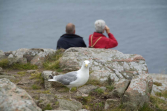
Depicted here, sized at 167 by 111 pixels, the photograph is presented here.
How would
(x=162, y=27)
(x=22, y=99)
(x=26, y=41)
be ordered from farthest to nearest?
(x=162, y=27) < (x=26, y=41) < (x=22, y=99)

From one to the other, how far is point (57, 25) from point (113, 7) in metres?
6.59

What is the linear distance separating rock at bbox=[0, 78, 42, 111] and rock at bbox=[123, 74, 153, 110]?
75.7 inches

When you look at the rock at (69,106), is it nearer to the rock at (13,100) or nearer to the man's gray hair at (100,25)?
the rock at (13,100)

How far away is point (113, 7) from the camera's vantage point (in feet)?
79.5

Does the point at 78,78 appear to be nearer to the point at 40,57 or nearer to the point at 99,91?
the point at 99,91

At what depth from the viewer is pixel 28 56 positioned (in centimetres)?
770

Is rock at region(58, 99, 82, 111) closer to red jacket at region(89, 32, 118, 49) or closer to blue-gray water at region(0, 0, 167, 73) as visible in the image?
red jacket at region(89, 32, 118, 49)

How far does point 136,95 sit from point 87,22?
17.3 meters

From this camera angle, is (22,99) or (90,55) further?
(90,55)

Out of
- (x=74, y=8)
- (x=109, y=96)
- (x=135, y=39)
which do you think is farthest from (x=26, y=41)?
(x=109, y=96)

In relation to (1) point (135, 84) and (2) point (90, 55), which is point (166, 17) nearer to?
(2) point (90, 55)

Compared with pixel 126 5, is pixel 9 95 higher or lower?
lower

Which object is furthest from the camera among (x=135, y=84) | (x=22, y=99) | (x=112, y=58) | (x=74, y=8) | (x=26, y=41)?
(x=74, y=8)

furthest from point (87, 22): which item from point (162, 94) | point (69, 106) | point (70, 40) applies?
point (69, 106)
